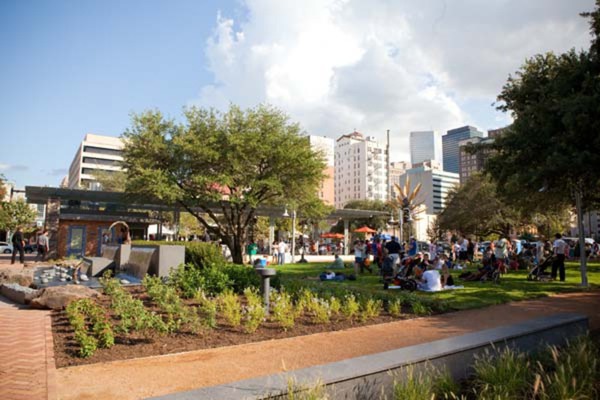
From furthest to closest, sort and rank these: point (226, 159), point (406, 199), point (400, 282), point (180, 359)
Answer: point (406, 199) → point (226, 159) → point (400, 282) → point (180, 359)

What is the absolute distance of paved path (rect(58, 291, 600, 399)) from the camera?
14.1 ft

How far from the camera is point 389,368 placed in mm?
3586

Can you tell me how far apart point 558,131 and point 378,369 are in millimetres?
12976

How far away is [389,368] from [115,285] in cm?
813

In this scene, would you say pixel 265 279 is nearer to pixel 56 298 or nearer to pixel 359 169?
Result: pixel 56 298

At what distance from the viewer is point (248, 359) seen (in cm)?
538

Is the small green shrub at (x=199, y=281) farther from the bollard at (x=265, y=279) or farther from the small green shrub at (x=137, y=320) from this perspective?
the small green shrub at (x=137, y=320)

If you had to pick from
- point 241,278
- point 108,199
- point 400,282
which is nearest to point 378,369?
point 241,278

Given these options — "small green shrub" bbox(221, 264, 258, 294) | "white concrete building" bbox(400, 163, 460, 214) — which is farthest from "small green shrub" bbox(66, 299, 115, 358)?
"white concrete building" bbox(400, 163, 460, 214)

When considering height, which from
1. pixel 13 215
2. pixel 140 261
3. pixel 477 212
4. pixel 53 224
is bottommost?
pixel 140 261

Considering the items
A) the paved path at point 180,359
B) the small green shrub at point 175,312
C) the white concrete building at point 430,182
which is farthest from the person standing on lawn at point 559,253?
the white concrete building at point 430,182

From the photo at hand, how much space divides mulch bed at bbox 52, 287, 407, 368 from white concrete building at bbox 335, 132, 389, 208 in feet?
406

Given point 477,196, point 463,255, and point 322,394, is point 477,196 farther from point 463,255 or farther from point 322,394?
point 322,394

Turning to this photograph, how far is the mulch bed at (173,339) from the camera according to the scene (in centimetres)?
538
